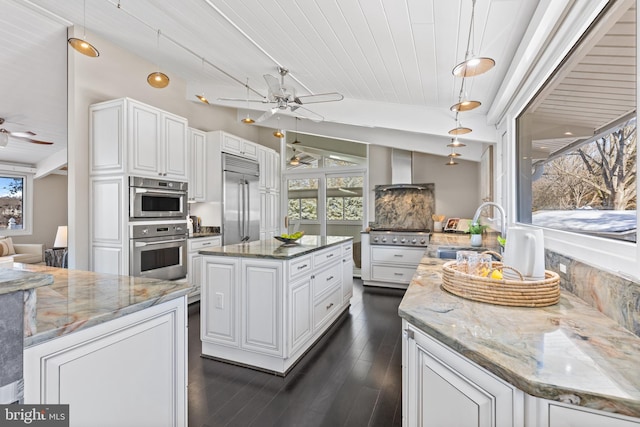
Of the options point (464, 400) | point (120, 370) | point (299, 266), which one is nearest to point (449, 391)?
point (464, 400)

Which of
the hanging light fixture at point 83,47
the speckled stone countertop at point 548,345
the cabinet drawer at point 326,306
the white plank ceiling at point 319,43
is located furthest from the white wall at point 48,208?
the speckled stone countertop at point 548,345

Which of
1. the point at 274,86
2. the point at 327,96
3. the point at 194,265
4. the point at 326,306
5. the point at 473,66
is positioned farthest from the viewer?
the point at 194,265

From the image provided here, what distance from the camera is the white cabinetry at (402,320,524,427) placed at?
76cm

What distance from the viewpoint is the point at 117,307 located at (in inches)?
44.8

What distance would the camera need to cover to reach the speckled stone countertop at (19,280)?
2.49 ft

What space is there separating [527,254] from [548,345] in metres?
0.58

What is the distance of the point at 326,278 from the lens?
3.18 m

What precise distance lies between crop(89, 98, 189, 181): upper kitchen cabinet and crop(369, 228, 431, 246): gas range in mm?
3341

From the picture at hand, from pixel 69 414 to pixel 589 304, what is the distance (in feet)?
6.37

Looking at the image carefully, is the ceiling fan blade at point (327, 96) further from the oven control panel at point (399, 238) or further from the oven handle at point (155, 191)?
the oven control panel at point (399, 238)

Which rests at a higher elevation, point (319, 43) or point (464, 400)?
point (319, 43)

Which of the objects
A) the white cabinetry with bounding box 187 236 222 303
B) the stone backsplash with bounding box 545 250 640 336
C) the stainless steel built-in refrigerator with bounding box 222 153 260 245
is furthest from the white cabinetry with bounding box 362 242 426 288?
the stone backsplash with bounding box 545 250 640 336

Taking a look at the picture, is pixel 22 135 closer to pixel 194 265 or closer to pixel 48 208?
pixel 48 208

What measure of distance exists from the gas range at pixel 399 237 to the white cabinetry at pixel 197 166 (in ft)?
9.35
